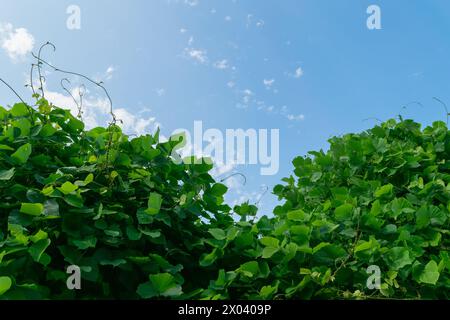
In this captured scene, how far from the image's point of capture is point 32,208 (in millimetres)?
2221

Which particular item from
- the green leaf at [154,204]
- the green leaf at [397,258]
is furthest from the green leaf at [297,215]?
the green leaf at [154,204]

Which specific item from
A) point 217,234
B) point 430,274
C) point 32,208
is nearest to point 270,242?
point 217,234

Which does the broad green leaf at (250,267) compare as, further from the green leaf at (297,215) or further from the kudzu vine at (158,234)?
the green leaf at (297,215)

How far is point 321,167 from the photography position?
3.83 metres

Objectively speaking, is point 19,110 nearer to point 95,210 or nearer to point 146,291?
point 95,210

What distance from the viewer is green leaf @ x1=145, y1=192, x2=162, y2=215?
2.40 metres

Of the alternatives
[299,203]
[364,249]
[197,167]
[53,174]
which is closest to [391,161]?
[299,203]

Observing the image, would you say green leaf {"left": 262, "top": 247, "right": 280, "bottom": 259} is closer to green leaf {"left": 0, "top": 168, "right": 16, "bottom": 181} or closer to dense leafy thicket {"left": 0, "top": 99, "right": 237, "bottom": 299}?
dense leafy thicket {"left": 0, "top": 99, "right": 237, "bottom": 299}

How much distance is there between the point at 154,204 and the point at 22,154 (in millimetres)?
691

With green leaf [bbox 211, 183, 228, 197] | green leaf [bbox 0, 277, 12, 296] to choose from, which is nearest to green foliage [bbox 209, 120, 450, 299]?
green leaf [bbox 211, 183, 228, 197]

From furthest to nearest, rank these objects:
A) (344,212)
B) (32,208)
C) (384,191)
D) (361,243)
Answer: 1. (384,191)
2. (344,212)
3. (361,243)
4. (32,208)

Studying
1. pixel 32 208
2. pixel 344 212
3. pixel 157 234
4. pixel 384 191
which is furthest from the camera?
pixel 384 191

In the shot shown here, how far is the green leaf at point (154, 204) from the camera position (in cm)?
240
